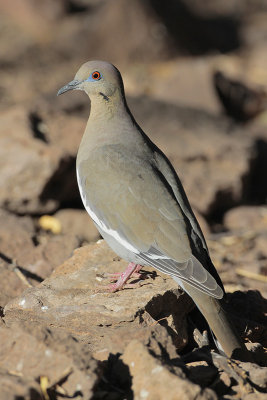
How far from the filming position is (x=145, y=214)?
3662mm

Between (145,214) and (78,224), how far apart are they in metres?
2.22

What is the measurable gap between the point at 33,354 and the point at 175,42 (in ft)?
31.8

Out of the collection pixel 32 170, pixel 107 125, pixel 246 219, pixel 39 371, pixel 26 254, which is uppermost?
pixel 107 125

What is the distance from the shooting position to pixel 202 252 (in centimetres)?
363

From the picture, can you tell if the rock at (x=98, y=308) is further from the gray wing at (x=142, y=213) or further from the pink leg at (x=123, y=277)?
the gray wing at (x=142, y=213)

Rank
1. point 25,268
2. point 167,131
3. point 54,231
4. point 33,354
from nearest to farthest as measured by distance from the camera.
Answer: point 33,354 < point 25,268 < point 54,231 < point 167,131

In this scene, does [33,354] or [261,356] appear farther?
[261,356]

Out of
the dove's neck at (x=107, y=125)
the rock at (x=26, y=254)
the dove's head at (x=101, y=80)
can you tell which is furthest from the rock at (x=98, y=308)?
the dove's head at (x=101, y=80)

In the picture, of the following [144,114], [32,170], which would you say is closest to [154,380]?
[32,170]

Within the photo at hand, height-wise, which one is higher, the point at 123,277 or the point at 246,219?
the point at 123,277

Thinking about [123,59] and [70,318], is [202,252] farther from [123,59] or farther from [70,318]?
[123,59]

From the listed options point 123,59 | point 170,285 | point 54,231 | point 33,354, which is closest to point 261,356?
point 170,285

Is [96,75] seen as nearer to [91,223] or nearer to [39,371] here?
[91,223]

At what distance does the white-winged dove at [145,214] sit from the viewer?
3.35m
